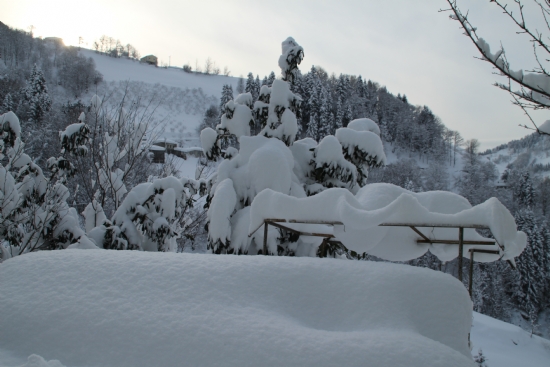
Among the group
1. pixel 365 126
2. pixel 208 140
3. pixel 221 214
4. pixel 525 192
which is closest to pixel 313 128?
pixel 525 192

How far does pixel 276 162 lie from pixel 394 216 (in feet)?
13.9

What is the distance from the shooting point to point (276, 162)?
24.1 feet

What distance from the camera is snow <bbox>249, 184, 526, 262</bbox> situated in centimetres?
320

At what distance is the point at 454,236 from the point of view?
4.25m

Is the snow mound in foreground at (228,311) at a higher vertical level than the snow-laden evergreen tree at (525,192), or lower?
lower

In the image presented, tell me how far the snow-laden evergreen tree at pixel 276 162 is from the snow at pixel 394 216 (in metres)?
2.79

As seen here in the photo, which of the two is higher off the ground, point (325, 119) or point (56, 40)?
point (56, 40)

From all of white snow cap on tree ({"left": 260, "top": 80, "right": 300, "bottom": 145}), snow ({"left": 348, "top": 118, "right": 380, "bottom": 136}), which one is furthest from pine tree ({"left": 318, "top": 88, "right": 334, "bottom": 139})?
white snow cap on tree ({"left": 260, "top": 80, "right": 300, "bottom": 145})

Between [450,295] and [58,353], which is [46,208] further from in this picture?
[450,295]

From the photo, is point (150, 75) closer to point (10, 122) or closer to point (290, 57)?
point (290, 57)

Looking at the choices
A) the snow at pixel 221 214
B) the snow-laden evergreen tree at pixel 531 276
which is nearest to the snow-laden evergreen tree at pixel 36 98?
the snow at pixel 221 214

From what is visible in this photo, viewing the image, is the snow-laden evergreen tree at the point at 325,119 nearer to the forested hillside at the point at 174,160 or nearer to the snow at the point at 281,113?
the forested hillside at the point at 174,160

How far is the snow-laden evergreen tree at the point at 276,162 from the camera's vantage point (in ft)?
23.9

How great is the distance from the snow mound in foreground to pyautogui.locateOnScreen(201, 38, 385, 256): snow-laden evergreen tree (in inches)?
169
